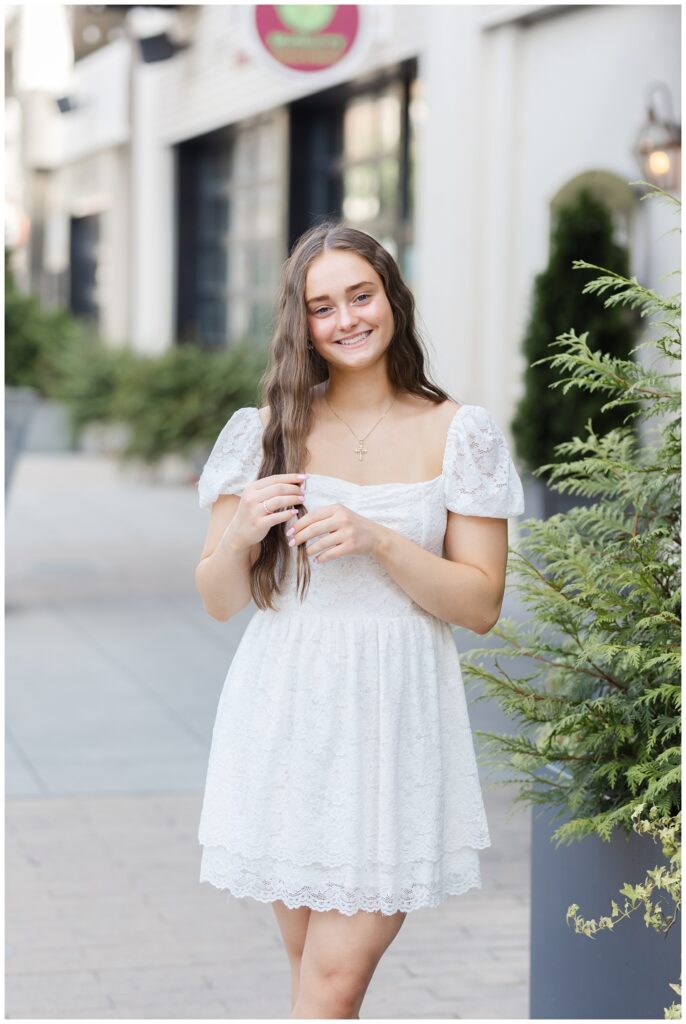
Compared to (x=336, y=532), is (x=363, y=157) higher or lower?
higher

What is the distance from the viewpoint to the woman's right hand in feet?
8.71

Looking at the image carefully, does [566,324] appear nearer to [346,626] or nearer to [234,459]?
[234,459]

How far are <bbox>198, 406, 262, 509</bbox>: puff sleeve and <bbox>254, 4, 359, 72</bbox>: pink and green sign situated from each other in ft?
22.9

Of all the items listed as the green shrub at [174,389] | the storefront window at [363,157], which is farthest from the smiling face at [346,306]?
the green shrub at [174,389]

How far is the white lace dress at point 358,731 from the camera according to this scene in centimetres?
274

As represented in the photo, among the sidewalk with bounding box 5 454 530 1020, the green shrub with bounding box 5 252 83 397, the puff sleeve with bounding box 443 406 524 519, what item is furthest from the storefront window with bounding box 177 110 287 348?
the puff sleeve with bounding box 443 406 524 519

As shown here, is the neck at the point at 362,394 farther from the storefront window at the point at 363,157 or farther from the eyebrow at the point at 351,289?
the storefront window at the point at 363,157

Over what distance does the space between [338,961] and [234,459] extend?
946 mm

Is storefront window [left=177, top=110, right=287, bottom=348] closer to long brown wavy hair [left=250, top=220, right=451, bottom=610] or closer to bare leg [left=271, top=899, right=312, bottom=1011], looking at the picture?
Result: long brown wavy hair [left=250, top=220, right=451, bottom=610]

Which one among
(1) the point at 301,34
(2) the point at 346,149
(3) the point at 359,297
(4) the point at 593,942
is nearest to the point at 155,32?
(2) the point at 346,149

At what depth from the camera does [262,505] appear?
105 inches

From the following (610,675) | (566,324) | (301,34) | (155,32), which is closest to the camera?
(610,675)

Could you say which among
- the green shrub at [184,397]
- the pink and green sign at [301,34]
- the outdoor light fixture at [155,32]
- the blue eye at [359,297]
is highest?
the outdoor light fixture at [155,32]

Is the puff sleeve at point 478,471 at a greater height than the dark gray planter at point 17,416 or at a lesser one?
lesser
